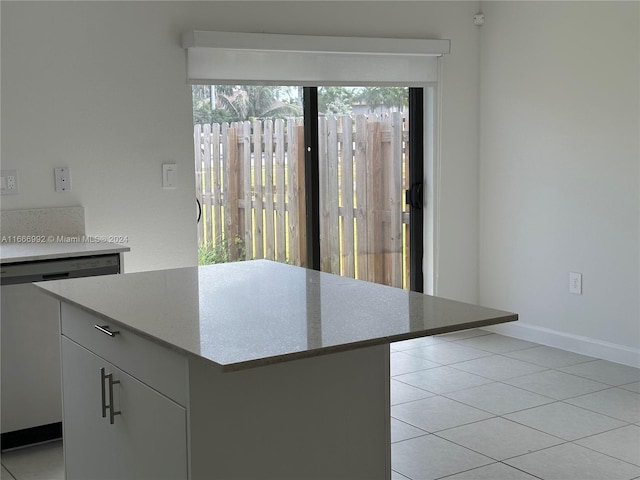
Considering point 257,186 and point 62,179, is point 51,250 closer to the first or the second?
point 62,179

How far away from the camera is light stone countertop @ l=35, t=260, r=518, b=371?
200 centimetres

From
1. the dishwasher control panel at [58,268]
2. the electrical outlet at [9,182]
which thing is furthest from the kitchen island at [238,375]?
the electrical outlet at [9,182]

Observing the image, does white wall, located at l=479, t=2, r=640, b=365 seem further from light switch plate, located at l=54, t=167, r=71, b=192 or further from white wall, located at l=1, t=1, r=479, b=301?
light switch plate, located at l=54, t=167, r=71, b=192

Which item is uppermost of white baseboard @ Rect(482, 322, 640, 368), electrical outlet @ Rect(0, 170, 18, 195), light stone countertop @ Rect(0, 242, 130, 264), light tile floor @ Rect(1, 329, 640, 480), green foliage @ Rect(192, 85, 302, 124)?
green foliage @ Rect(192, 85, 302, 124)

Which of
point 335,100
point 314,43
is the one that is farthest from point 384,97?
point 314,43

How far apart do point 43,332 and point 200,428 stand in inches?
73.3

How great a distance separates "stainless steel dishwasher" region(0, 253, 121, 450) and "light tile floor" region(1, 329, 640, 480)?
12 cm

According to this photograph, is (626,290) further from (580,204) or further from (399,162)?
(399,162)

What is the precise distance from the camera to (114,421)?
2.48 m

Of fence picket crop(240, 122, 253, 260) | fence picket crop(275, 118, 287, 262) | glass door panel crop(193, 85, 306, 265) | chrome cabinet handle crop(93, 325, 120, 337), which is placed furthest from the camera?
fence picket crop(275, 118, 287, 262)

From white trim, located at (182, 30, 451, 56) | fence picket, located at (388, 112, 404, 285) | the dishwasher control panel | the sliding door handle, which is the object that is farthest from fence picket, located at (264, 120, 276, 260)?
the dishwasher control panel

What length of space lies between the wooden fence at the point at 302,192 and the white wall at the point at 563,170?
25.8 inches

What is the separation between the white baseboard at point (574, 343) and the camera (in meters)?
4.80

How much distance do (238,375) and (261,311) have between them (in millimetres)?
333
